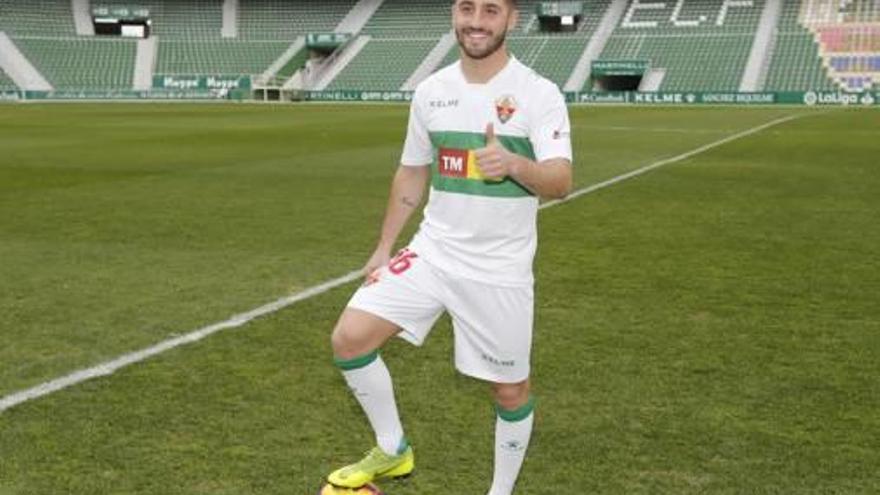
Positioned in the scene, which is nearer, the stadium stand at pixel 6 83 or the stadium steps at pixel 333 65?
the stadium stand at pixel 6 83

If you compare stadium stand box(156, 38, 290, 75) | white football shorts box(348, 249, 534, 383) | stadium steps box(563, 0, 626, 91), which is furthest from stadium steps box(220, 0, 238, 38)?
white football shorts box(348, 249, 534, 383)

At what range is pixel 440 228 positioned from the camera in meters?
3.89

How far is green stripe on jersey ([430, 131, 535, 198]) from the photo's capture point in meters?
3.65

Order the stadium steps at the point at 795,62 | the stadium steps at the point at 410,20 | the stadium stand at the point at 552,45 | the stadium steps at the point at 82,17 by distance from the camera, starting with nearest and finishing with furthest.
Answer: the stadium steps at the point at 795,62 < the stadium stand at the point at 552,45 < the stadium steps at the point at 410,20 < the stadium steps at the point at 82,17

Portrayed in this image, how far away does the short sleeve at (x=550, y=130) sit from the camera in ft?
11.6

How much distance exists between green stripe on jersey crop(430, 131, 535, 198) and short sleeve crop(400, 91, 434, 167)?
0.44 ft

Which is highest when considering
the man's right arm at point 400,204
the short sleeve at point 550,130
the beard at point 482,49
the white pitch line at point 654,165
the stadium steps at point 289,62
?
the beard at point 482,49

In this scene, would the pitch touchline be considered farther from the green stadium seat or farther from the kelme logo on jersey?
the green stadium seat

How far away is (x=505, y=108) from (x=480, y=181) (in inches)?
10.9

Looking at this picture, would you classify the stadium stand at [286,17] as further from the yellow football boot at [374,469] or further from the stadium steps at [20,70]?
the yellow football boot at [374,469]

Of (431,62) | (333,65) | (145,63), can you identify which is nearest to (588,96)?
(431,62)

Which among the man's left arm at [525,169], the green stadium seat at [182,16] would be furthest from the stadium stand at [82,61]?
the man's left arm at [525,169]

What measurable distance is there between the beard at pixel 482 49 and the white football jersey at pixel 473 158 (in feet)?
0.33

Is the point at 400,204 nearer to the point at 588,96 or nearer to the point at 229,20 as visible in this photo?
the point at 588,96
